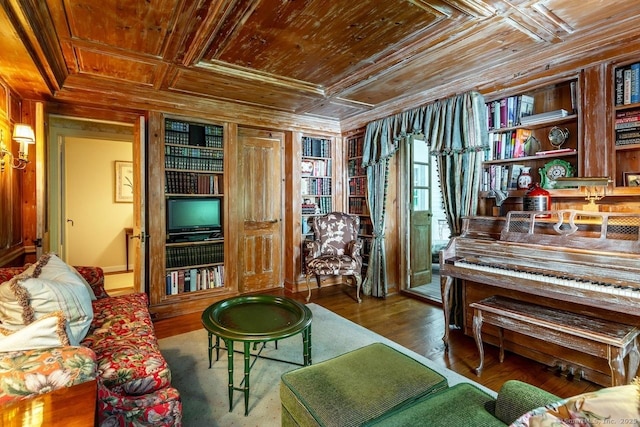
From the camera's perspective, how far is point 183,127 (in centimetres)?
377

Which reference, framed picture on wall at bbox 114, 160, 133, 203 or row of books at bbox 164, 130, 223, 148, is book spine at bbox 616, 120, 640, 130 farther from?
framed picture on wall at bbox 114, 160, 133, 203

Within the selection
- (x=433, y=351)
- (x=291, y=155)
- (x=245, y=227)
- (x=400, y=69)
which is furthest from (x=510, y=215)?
(x=245, y=227)

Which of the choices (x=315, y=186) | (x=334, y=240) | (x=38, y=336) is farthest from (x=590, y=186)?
(x=38, y=336)

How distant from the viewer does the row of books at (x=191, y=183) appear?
3.69 meters

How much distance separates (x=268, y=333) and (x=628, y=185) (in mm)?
2666

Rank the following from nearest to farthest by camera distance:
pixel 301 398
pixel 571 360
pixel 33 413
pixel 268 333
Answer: pixel 33 413 < pixel 301 398 < pixel 268 333 < pixel 571 360

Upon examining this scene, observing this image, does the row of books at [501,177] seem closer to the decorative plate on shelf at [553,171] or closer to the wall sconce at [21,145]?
the decorative plate on shelf at [553,171]

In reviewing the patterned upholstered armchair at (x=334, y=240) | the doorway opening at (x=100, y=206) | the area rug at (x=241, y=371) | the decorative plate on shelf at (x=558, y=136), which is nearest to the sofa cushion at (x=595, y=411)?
the area rug at (x=241, y=371)

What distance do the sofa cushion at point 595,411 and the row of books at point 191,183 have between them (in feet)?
12.2

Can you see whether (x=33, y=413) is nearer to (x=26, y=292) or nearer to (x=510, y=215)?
(x=26, y=292)

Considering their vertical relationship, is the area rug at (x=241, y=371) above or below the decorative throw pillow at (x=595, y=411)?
below

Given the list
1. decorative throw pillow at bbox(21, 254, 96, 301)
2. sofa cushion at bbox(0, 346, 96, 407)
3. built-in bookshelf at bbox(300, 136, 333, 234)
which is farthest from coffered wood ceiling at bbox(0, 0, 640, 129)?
sofa cushion at bbox(0, 346, 96, 407)

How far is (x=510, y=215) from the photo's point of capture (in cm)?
259

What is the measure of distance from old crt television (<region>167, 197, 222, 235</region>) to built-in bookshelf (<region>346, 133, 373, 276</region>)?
76.4 inches
